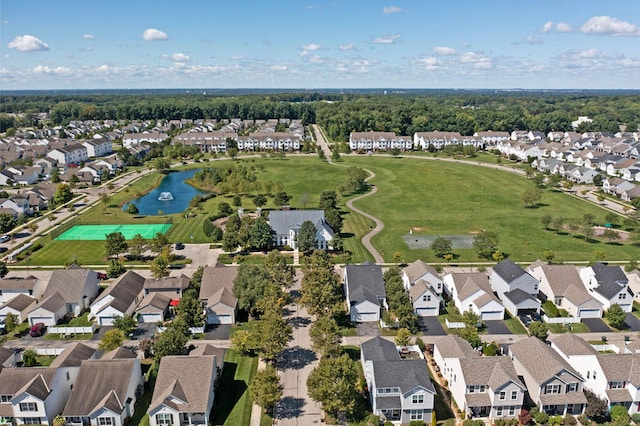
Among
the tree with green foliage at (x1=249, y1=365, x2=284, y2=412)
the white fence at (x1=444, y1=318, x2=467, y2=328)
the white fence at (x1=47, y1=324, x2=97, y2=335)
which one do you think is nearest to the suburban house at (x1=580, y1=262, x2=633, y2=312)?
the white fence at (x1=444, y1=318, x2=467, y2=328)

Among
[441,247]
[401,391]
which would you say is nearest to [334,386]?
[401,391]

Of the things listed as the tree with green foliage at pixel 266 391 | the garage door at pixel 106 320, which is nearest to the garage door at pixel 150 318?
the garage door at pixel 106 320

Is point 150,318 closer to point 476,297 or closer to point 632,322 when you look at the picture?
point 476,297

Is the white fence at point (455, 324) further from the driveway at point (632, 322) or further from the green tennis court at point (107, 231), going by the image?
the green tennis court at point (107, 231)

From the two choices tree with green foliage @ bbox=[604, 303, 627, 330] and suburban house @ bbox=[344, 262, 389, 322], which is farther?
suburban house @ bbox=[344, 262, 389, 322]

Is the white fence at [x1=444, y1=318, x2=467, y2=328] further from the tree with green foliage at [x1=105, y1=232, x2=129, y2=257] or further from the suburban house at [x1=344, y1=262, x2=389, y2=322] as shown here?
the tree with green foliage at [x1=105, y1=232, x2=129, y2=257]

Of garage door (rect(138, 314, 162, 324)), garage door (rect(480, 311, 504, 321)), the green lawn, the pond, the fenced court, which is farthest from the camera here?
the pond

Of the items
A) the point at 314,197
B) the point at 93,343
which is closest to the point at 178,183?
the point at 314,197
